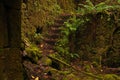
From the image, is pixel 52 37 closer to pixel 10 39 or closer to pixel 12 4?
pixel 10 39

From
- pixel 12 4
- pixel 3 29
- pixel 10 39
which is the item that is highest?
pixel 12 4

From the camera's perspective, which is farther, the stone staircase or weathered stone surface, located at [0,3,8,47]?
the stone staircase

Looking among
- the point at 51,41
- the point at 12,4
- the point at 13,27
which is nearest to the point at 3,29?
the point at 13,27

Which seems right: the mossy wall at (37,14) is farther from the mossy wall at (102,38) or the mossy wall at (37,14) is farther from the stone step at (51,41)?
the mossy wall at (102,38)

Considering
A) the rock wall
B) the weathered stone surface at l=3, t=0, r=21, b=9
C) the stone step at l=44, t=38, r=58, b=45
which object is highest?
the weathered stone surface at l=3, t=0, r=21, b=9

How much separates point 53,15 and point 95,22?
2933mm

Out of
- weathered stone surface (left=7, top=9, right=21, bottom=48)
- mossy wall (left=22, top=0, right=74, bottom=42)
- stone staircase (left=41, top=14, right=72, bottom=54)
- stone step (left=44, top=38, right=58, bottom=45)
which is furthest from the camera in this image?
stone step (left=44, top=38, right=58, bottom=45)

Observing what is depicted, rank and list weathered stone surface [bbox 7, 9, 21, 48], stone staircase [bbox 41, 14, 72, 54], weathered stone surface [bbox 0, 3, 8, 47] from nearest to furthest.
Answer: weathered stone surface [bbox 0, 3, 8, 47]
weathered stone surface [bbox 7, 9, 21, 48]
stone staircase [bbox 41, 14, 72, 54]

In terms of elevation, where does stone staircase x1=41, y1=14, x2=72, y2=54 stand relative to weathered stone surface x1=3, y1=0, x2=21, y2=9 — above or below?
below

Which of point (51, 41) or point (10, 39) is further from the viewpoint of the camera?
point (51, 41)

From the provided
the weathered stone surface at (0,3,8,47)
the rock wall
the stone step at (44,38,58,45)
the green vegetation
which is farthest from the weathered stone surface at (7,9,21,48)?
the stone step at (44,38,58,45)

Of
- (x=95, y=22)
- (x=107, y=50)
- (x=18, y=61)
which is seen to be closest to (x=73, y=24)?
(x=95, y=22)

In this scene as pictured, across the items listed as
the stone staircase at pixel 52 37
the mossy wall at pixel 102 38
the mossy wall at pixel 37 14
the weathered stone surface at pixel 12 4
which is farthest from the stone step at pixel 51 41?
the weathered stone surface at pixel 12 4

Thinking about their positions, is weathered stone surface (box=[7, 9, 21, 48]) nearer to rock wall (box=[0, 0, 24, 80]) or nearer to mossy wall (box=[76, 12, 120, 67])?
rock wall (box=[0, 0, 24, 80])
